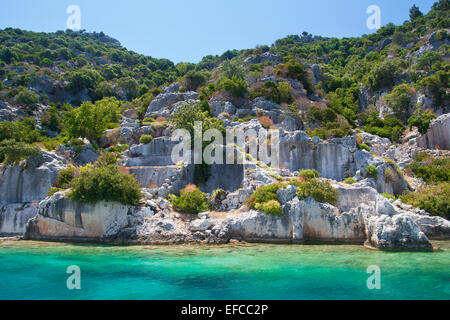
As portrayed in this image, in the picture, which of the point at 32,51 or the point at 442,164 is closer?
the point at 442,164

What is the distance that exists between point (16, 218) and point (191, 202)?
15.1 meters

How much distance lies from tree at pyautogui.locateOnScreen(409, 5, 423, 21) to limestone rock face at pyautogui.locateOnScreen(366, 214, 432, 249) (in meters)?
94.0

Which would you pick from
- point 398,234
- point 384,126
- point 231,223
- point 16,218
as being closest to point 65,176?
point 16,218

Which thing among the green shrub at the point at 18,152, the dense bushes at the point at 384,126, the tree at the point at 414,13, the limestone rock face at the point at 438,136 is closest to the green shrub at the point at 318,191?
the limestone rock face at the point at 438,136

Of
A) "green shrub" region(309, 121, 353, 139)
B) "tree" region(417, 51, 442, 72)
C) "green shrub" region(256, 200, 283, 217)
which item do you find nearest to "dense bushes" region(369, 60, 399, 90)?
"tree" region(417, 51, 442, 72)

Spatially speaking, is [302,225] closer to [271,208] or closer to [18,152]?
[271,208]

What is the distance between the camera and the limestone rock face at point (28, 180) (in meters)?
27.1

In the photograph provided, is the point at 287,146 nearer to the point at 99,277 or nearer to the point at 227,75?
the point at 99,277

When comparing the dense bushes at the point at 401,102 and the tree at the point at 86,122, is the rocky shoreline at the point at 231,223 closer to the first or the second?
the tree at the point at 86,122

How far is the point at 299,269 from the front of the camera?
1461cm

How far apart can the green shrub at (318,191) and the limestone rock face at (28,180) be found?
70.3 ft

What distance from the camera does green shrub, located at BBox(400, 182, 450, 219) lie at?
23234 millimetres
